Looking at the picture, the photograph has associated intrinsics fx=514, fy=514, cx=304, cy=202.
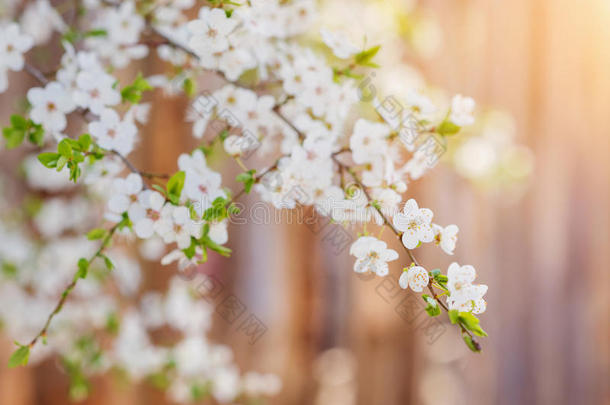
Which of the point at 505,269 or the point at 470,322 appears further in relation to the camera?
the point at 505,269

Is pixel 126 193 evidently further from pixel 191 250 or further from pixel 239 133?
pixel 239 133

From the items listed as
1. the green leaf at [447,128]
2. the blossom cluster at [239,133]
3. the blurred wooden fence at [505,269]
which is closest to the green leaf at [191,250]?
the blossom cluster at [239,133]

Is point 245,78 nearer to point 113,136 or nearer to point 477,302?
point 113,136

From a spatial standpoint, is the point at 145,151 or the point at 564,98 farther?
the point at 145,151

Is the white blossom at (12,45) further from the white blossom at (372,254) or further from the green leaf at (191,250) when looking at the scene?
the white blossom at (372,254)

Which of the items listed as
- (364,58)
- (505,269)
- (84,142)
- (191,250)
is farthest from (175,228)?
(505,269)

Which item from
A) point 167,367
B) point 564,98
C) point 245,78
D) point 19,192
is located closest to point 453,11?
point 564,98
